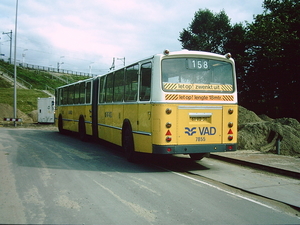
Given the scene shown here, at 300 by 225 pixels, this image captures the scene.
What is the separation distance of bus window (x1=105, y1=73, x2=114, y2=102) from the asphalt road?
3.80 metres

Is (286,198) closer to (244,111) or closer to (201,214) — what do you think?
(201,214)

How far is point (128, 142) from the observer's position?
427 inches

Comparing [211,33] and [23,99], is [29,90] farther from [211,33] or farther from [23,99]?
[211,33]

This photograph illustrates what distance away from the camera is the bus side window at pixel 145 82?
9.49 metres

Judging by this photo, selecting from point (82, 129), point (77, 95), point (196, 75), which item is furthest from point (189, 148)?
point (77, 95)

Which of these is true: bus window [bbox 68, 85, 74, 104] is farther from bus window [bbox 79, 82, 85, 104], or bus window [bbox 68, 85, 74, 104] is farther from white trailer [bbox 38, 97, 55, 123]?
white trailer [bbox 38, 97, 55, 123]

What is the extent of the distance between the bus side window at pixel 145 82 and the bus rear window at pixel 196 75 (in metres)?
0.49

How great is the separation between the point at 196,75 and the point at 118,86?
3660 mm

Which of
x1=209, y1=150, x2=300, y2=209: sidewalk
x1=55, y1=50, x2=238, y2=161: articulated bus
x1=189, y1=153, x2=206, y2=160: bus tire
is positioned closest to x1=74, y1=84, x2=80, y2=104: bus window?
x1=55, y1=50, x2=238, y2=161: articulated bus

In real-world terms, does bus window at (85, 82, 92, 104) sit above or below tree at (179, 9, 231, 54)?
below

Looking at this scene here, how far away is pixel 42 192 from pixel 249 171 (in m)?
5.69

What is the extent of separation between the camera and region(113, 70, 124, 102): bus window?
11.9m

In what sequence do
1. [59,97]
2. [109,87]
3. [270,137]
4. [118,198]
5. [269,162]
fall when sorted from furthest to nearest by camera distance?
[59,97] → [270,137] → [109,87] → [269,162] → [118,198]

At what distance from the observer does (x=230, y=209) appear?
19.2 ft
